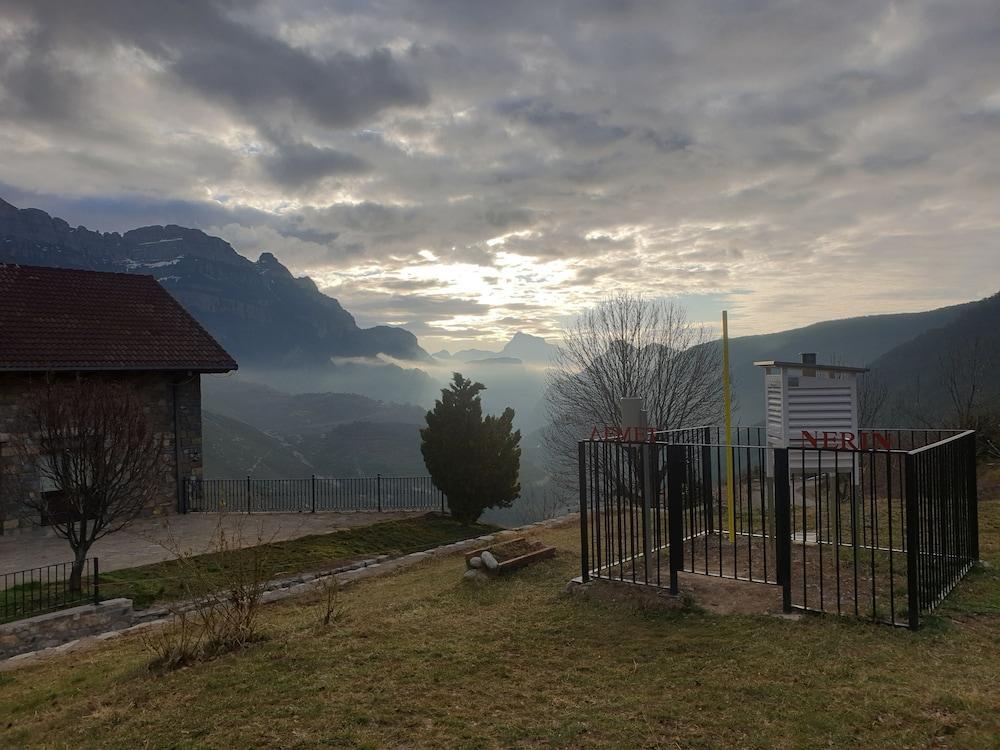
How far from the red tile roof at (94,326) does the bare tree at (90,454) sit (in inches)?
208

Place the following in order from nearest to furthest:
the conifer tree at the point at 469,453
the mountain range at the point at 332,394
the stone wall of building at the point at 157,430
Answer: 1. the stone wall of building at the point at 157,430
2. the conifer tree at the point at 469,453
3. the mountain range at the point at 332,394

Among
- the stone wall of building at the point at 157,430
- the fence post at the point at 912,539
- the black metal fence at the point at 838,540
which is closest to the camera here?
the fence post at the point at 912,539

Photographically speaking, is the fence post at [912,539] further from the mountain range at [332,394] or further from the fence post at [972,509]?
the mountain range at [332,394]

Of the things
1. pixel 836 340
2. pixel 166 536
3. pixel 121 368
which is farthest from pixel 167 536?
pixel 836 340

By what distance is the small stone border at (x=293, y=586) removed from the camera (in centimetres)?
844

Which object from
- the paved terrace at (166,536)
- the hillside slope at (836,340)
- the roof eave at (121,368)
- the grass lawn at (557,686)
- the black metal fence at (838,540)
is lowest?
the paved terrace at (166,536)

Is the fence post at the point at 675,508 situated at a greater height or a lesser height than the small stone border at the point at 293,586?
greater

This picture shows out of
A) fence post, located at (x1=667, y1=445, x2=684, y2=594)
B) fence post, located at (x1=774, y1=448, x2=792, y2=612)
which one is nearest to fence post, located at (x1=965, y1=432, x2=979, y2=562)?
fence post, located at (x1=774, y1=448, x2=792, y2=612)

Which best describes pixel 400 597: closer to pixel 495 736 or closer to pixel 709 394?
pixel 495 736

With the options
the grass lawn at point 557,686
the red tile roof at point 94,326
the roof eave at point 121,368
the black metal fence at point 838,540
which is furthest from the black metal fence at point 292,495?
the grass lawn at point 557,686

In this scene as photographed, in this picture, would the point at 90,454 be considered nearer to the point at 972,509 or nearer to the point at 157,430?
the point at 157,430

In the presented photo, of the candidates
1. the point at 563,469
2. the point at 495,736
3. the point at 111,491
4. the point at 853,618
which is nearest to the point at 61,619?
the point at 111,491

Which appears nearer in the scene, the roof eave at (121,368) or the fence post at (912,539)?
the fence post at (912,539)

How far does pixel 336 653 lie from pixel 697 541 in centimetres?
595
